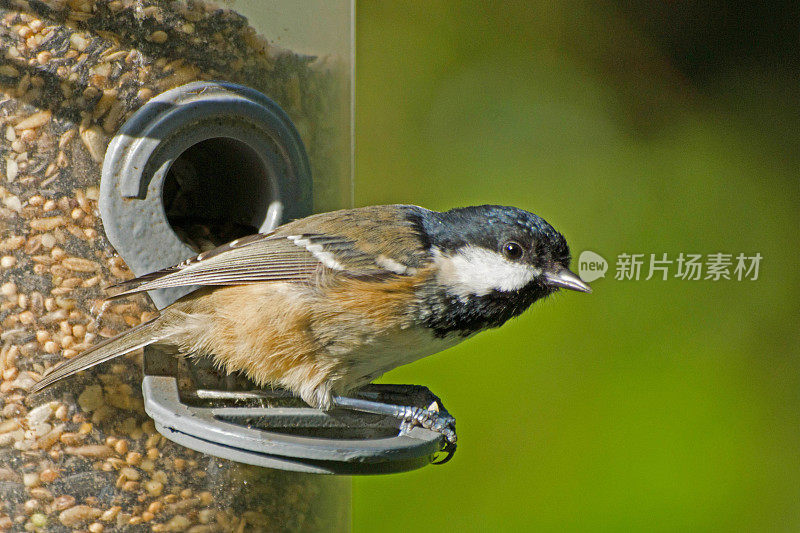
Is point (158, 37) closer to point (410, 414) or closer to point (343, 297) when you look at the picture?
point (343, 297)

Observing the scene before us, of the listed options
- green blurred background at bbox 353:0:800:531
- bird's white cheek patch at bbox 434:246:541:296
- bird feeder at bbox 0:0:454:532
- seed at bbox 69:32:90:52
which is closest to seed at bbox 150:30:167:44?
bird feeder at bbox 0:0:454:532

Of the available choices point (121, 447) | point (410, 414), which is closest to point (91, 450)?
point (121, 447)

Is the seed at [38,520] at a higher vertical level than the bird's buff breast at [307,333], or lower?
lower

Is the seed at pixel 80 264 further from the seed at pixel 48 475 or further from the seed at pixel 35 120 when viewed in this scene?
the seed at pixel 48 475

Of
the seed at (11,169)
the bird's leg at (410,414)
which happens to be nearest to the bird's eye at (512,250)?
the bird's leg at (410,414)

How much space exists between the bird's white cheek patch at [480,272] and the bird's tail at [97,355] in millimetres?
851

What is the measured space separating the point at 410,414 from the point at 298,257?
586mm

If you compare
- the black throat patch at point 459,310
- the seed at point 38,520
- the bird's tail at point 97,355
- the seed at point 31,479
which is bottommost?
the seed at point 38,520

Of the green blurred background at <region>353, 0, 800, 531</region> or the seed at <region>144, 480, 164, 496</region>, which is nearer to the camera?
the seed at <region>144, 480, 164, 496</region>

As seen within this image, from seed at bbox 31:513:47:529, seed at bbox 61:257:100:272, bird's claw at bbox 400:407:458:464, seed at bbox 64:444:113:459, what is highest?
seed at bbox 61:257:100:272

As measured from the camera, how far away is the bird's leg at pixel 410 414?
250 centimetres

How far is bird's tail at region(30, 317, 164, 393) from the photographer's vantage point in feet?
7.33

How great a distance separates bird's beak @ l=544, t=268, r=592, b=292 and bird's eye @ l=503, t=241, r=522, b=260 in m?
0.10

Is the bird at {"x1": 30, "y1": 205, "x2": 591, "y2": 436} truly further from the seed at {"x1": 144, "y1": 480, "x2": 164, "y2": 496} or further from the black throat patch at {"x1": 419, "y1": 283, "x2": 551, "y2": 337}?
the seed at {"x1": 144, "y1": 480, "x2": 164, "y2": 496}
